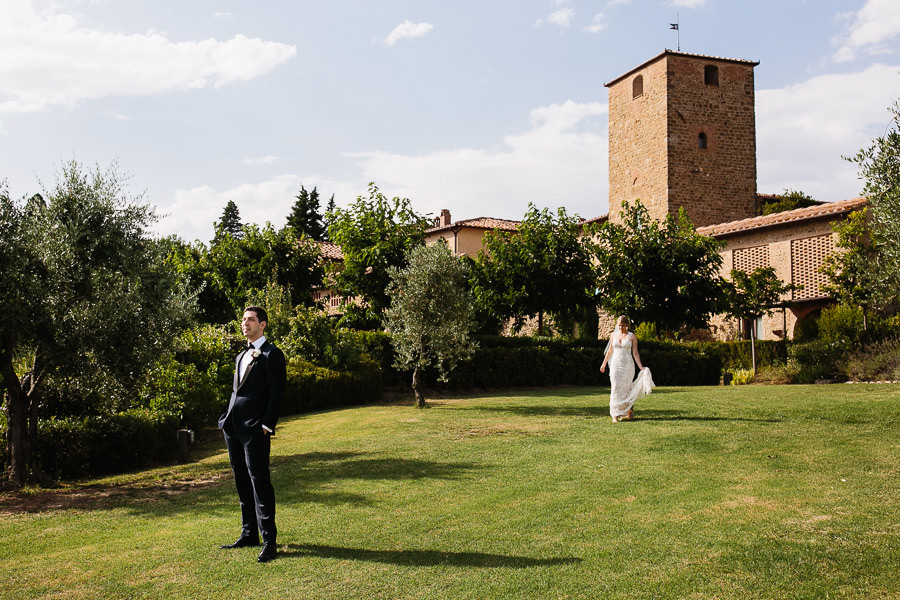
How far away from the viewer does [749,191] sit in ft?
137

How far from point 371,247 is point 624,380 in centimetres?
1350

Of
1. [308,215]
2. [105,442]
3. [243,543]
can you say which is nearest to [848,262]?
[105,442]

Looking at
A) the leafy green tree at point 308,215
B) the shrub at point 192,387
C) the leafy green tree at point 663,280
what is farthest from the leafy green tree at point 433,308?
the leafy green tree at point 308,215

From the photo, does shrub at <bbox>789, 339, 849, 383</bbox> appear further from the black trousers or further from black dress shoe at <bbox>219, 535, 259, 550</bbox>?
the black trousers

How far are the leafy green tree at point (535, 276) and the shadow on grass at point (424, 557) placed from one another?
66.9 ft

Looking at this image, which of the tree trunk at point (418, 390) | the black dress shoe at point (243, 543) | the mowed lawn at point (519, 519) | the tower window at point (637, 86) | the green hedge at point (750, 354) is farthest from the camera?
the tower window at point (637, 86)

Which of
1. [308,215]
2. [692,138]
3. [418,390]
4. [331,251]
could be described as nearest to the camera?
[418,390]

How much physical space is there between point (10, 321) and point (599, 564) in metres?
7.61

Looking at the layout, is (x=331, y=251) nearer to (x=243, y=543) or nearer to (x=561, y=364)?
(x=561, y=364)

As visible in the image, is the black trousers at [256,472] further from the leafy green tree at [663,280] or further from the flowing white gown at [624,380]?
the leafy green tree at [663,280]

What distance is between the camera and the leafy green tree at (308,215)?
69.2m

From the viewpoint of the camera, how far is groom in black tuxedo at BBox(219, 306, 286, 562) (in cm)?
588

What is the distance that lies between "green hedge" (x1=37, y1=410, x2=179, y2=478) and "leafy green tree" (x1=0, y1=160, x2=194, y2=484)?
0.76m

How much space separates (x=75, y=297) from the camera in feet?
32.2
